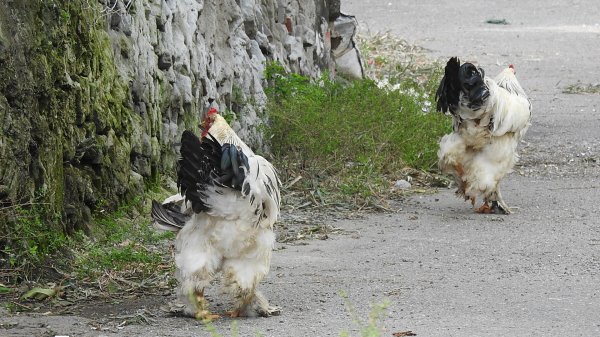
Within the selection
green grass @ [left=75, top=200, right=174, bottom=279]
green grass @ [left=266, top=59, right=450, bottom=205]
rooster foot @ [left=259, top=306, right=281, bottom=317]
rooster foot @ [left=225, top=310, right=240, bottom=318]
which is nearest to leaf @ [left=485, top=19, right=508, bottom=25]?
green grass @ [left=266, top=59, right=450, bottom=205]

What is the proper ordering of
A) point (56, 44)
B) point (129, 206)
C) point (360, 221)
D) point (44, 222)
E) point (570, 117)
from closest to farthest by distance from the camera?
point (44, 222) → point (56, 44) → point (129, 206) → point (360, 221) → point (570, 117)

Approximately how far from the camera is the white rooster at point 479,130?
420 inches

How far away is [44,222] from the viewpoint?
7.89m

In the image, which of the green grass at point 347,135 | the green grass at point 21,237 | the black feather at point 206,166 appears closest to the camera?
the black feather at point 206,166

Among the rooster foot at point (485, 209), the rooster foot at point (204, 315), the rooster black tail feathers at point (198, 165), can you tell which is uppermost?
the rooster black tail feathers at point (198, 165)

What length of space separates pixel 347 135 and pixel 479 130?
1.61m

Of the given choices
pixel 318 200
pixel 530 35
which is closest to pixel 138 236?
pixel 318 200

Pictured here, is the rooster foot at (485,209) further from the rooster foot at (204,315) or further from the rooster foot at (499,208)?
the rooster foot at (204,315)

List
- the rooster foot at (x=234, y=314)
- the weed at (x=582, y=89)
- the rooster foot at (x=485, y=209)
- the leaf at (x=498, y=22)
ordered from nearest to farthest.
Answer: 1. the rooster foot at (x=234, y=314)
2. the rooster foot at (x=485, y=209)
3. the weed at (x=582, y=89)
4. the leaf at (x=498, y=22)

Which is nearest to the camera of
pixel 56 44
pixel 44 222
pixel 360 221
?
pixel 44 222

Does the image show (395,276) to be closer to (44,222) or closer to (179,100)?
(44,222)

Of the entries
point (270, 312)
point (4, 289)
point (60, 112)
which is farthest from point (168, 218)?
point (60, 112)

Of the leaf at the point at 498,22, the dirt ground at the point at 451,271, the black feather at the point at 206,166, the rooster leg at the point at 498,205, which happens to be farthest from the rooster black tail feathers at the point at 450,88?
the leaf at the point at 498,22

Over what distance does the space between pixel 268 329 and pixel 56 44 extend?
9.89ft
